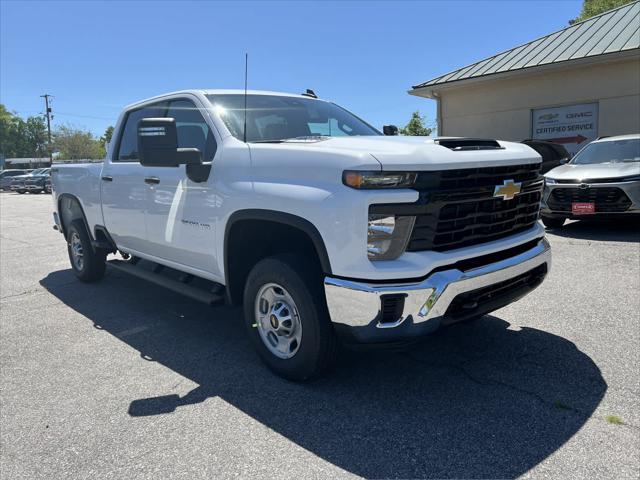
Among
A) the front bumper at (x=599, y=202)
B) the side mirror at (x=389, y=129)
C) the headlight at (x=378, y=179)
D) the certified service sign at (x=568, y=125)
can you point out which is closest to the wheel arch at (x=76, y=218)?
the side mirror at (x=389, y=129)

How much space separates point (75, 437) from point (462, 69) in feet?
53.4

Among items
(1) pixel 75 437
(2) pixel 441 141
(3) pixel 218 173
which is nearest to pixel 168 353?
(1) pixel 75 437

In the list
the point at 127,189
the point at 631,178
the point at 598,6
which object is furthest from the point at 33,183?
the point at 598,6

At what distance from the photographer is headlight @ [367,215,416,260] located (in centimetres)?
274

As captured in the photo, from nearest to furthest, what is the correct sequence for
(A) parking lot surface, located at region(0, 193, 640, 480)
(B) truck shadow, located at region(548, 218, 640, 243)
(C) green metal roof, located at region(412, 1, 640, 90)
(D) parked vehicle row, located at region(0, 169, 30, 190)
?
1. (A) parking lot surface, located at region(0, 193, 640, 480)
2. (B) truck shadow, located at region(548, 218, 640, 243)
3. (C) green metal roof, located at region(412, 1, 640, 90)
4. (D) parked vehicle row, located at region(0, 169, 30, 190)

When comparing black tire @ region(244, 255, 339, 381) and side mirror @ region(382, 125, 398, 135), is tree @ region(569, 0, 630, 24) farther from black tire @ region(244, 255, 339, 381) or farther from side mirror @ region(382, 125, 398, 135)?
black tire @ region(244, 255, 339, 381)

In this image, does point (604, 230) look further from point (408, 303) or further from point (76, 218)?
point (76, 218)

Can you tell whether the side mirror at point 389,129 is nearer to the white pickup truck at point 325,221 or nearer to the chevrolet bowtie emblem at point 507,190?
the white pickup truck at point 325,221

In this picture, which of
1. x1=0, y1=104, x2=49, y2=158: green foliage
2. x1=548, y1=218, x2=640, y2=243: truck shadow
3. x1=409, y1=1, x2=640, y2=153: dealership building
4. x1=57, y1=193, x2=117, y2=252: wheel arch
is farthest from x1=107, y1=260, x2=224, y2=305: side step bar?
x1=0, y1=104, x2=49, y2=158: green foliage

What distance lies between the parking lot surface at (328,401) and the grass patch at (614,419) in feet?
0.05

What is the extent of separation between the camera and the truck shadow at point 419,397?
2588mm

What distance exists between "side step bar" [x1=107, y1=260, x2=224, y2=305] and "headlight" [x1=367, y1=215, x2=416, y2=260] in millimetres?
1603

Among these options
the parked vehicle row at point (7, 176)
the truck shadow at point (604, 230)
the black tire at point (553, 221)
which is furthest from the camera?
the parked vehicle row at point (7, 176)

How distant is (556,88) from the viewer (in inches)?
555
